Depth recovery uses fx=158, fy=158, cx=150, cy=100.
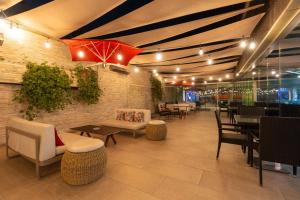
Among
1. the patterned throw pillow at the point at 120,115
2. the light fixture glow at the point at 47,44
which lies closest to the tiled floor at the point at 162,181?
the patterned throw pillow at the point at 120,115

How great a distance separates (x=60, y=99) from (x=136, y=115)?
2.40 m

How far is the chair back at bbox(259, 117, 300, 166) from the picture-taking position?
2066mm

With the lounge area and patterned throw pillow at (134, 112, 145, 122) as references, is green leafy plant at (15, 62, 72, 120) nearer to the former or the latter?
the lounge area

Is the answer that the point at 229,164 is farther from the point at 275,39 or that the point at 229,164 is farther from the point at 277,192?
the point at 275,39

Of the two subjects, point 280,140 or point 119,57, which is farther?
point 119,57

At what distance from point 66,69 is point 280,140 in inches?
226

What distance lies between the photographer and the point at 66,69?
529 cm

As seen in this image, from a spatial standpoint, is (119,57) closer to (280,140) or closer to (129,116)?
(129,116)

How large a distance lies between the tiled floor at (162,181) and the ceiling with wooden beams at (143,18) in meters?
2.92

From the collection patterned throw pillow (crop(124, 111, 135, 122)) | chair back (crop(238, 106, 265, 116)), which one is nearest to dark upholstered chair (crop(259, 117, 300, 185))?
chair back (crop(238, 106, 265, 116))

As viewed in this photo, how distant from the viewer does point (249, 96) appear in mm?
8625

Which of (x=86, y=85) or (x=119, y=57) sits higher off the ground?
(x=119, y=57)

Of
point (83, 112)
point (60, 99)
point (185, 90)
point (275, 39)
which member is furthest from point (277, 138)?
point (185, 90)

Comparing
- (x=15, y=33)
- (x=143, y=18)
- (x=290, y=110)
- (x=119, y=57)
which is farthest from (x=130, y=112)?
(x=290, y=110)
